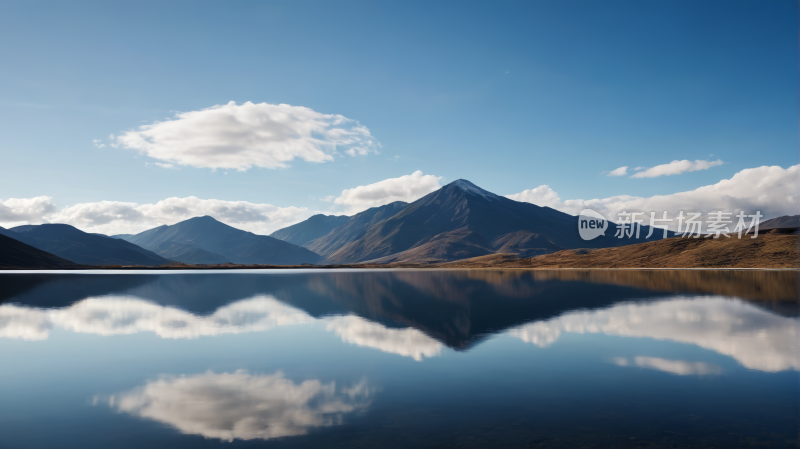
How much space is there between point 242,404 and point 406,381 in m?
7.03

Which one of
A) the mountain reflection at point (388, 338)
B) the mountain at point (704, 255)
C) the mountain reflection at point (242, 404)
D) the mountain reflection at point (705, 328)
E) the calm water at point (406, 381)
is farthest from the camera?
the mountain at point (704, 255)

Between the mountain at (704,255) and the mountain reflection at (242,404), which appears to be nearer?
the mountain reflection at (242,404)

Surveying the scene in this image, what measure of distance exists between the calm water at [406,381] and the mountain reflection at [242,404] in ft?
0.29

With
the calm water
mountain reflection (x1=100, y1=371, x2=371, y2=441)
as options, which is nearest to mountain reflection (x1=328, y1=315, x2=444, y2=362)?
the calm water

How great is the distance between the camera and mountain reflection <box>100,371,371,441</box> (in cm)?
1352

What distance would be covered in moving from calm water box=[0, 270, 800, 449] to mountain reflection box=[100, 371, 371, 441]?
90 mm

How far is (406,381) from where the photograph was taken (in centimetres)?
1866

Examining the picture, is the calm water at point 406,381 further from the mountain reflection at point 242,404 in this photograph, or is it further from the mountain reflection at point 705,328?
the mountain reflection at point 705,328

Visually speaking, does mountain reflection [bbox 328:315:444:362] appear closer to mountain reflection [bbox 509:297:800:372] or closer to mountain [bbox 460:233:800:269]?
mountain reflection [bbox 509:297:800:372]

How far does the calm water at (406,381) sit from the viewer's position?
12.9 meters

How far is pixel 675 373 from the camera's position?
64.7 feet

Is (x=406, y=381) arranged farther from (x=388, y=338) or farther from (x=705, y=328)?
(x=705, y=328)

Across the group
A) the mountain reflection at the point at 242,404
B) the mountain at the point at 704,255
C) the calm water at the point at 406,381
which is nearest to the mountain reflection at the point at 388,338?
the calm water at the point at 406,381

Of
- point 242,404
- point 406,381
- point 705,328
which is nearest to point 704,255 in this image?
point 705,328
